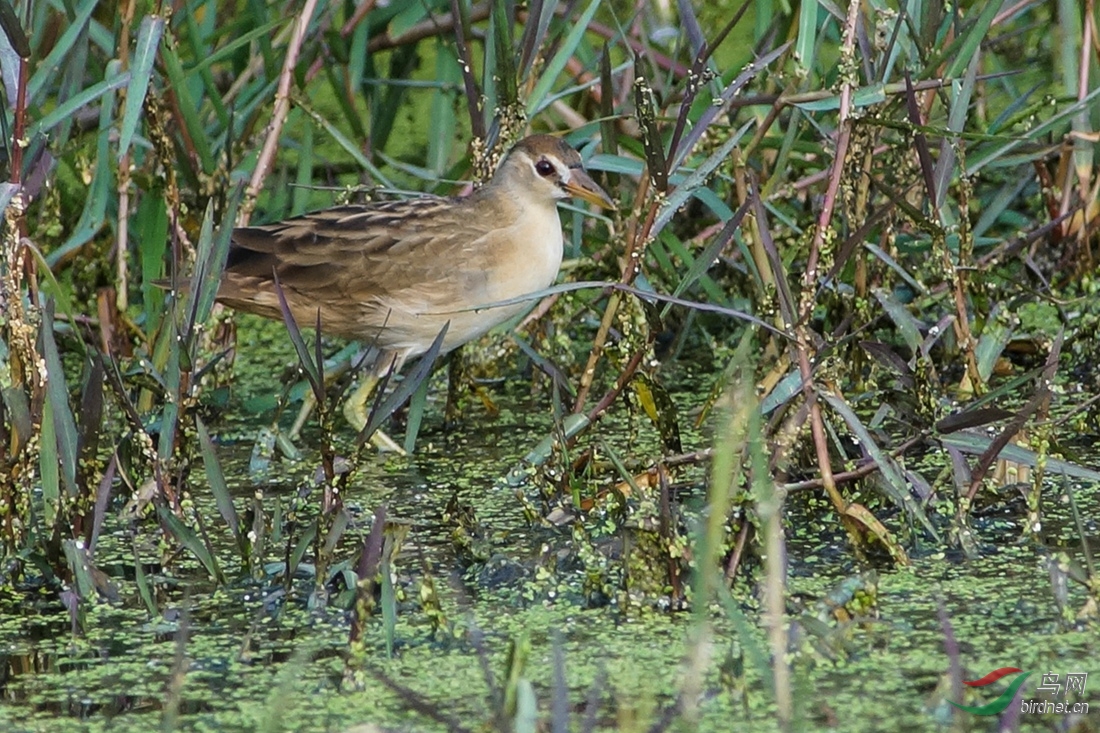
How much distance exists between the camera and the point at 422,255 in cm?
453

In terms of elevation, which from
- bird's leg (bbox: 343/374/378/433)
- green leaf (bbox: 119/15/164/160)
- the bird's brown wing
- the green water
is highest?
green leaf (bbox: 119/15/164/160)

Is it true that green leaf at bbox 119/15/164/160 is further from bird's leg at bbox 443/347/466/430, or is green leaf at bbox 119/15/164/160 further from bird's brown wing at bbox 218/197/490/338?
bird's leg at bbox 443/347/466/430

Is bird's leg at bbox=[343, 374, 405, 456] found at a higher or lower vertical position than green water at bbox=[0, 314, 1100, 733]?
higher

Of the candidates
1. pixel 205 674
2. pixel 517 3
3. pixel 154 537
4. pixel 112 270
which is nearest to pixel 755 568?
pixel 205 674

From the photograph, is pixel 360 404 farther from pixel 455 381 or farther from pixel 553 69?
pixel 553 69

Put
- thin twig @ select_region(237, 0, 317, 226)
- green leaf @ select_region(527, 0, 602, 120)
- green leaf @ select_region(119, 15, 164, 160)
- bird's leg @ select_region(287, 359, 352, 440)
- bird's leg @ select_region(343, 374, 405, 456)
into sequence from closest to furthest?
green leaf @ select_region(119, 15, 164, 160), green leaf @ select_region(527, 0, 602, 120), thin twig @ select_region(237, 0, 317, 226), bird's leg @ select_region(287, 359, 352, 440), bird's leg @ select_region(343, 374, 405, 456)

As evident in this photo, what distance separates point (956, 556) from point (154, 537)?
66.0 inches

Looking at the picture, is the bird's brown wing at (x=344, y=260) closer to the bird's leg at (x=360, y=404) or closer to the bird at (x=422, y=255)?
the bird at (x=422, y=255)

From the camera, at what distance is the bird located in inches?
177

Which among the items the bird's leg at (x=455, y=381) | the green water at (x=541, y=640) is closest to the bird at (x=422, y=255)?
the bird's leg at (x=455, y=381)

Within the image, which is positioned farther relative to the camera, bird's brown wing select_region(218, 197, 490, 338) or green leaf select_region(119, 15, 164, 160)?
bird's brown wing select_region(218, 197, 490, 338)

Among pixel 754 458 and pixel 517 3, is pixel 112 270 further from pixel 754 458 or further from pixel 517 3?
pixel 754 458

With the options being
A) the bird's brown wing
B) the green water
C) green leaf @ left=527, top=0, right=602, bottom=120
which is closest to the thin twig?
the bird's brown wing

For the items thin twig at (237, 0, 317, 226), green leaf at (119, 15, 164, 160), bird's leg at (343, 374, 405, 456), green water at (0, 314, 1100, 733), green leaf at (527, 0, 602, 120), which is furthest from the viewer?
bird's leg at (343, 374, 405, 456)
